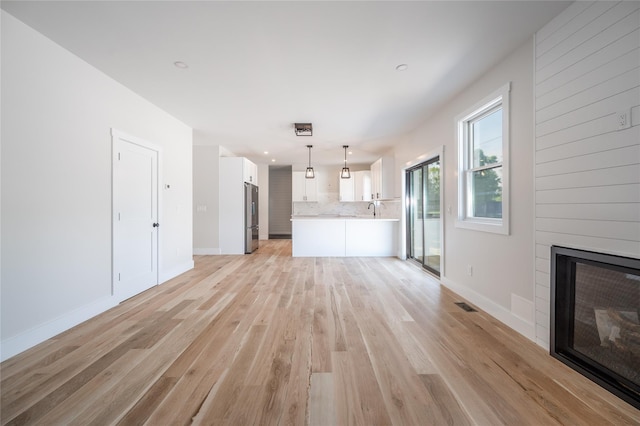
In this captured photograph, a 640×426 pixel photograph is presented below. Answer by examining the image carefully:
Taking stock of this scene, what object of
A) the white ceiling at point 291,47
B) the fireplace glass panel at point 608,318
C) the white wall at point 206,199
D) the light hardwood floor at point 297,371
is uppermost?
the white ceiling at point 291,47

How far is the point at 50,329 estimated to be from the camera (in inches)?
92.5

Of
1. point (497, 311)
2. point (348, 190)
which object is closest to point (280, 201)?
point (348, 190)

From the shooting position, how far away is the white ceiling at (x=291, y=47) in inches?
80.3

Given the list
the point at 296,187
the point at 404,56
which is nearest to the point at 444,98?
the point at 404,56

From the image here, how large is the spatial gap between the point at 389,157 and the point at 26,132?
6211 millimetres

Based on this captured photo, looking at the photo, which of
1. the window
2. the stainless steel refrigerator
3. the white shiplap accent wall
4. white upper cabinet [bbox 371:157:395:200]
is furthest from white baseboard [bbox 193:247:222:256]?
the white shiplap accent wall

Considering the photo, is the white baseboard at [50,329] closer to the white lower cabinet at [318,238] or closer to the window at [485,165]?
the white lower cabinet at [318,238]

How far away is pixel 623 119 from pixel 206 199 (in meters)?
6.91

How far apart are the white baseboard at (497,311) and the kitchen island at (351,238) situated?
2.69m

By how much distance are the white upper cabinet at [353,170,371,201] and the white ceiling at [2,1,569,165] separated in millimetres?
4022

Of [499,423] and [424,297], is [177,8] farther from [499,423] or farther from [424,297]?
[424,297]

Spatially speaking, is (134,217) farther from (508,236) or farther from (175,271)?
(508,236)

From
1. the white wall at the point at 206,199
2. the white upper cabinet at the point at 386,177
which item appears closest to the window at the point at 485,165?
the white upper cabinet at the point at 386,177

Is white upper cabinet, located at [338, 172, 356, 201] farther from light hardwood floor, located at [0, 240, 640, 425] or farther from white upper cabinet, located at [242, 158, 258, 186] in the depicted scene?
light hardwood floor, located at [0, 240, 640, 425]
